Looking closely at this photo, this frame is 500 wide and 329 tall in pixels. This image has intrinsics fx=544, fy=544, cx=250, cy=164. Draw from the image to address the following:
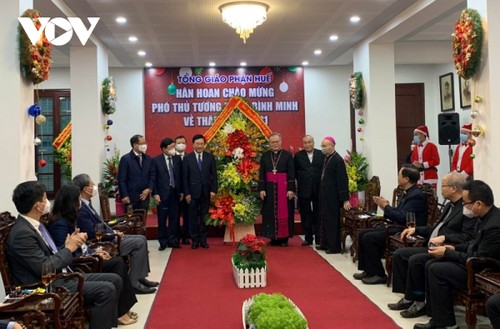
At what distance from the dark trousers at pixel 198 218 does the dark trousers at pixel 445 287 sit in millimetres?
4676

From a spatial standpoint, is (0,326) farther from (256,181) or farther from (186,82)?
(186,82)

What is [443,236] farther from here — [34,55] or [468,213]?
[34,55]

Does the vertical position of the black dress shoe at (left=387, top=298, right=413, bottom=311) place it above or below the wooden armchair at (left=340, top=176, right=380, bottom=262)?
below

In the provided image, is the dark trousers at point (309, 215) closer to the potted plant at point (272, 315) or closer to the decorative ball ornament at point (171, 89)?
the potted plant at point (272, 315)

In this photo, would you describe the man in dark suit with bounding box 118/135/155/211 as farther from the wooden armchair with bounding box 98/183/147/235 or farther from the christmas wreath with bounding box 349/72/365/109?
the christmas wreath with bounding box 349/72/365/109

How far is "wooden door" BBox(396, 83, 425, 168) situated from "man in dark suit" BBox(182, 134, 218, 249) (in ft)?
20.7

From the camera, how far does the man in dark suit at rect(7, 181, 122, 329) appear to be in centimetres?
357

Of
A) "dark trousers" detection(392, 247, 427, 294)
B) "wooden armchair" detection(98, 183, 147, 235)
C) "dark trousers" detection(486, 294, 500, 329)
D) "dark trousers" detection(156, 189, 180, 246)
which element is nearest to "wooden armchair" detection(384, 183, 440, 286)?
"dark trousers" detection(392, 247, 427, 294)

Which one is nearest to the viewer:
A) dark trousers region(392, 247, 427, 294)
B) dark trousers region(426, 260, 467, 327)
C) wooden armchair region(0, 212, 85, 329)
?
wooden armchair region(0, 212, 85, 329)

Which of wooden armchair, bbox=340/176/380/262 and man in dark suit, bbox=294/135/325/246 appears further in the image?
man in dark suit, bbox=294/135/325/246

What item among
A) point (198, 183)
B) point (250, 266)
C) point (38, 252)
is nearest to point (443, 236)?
point (250, 266)

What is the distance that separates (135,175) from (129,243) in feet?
8.38

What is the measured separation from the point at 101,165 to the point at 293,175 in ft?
10.8

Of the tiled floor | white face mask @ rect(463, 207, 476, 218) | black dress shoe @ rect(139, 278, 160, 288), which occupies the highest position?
white face mask @ rect(463, 207, 476, 218)
